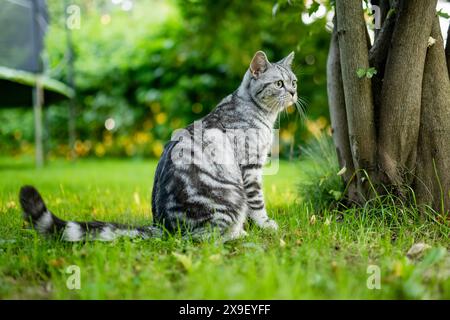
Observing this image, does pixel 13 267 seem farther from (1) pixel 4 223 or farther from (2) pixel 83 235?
(1) pixel 4 223

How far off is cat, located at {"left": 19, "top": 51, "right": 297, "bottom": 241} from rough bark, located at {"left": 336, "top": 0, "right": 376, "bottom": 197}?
405mm

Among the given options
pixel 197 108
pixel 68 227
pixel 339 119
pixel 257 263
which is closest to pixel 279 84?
pixel 339 119

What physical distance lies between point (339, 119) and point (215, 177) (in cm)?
88

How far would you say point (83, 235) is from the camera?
76.9 inches

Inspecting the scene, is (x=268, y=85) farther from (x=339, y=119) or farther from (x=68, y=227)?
(x=68, y=227)

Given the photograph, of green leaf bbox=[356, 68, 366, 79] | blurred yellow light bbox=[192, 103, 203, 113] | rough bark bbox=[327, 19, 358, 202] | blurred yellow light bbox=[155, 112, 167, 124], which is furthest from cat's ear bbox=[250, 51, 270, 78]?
blurred yellow light bbox=[155, 112, 167, 124]

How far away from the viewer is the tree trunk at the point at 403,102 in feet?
7.29

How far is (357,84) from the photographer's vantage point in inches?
90.5

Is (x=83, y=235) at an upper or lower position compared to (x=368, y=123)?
lower

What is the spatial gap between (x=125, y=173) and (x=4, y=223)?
3097 millimetres

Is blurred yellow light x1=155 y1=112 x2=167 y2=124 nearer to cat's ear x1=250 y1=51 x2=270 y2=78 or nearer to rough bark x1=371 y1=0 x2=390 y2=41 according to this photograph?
cat's ear x1=250 y1=51 x2=270 y2=78

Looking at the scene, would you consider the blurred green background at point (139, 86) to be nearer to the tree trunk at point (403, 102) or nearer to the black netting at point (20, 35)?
the black netting at point (20, 35)
